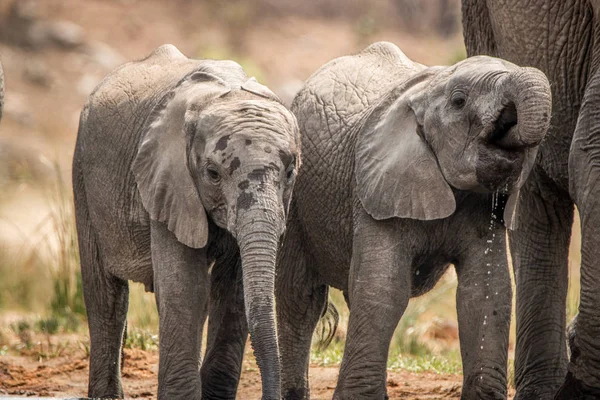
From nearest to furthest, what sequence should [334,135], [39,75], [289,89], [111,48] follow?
[334,135], [289,89], [39,75], [111,48]

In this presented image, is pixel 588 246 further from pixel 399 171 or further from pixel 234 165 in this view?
pixel 234 165

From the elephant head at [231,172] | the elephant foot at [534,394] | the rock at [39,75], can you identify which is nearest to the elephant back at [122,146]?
the elephant head at [231,172]

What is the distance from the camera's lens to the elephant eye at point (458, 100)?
5578 millimetres

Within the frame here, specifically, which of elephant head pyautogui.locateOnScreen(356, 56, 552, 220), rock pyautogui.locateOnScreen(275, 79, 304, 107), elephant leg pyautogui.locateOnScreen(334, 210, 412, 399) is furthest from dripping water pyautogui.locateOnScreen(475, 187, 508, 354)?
rock pyautogui.locateOnScreen(275, 79, 304, 107)

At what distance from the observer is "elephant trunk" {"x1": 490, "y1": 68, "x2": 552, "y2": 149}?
17.1ft

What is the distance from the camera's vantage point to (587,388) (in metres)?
5.62

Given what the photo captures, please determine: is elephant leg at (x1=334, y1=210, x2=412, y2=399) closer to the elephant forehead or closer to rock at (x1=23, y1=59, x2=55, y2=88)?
the elephant forehead

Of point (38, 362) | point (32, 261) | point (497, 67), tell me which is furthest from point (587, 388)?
point (32, 261)

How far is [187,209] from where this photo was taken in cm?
571

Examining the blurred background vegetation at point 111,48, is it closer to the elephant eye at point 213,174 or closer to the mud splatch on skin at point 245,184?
the elephant eye at point 213,174

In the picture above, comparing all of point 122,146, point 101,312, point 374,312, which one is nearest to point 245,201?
point 374,312

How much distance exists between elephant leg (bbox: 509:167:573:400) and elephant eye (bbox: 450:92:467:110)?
1363mm

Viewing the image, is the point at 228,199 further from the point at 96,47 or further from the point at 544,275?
the point at 96,47

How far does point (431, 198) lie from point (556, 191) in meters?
1.43
